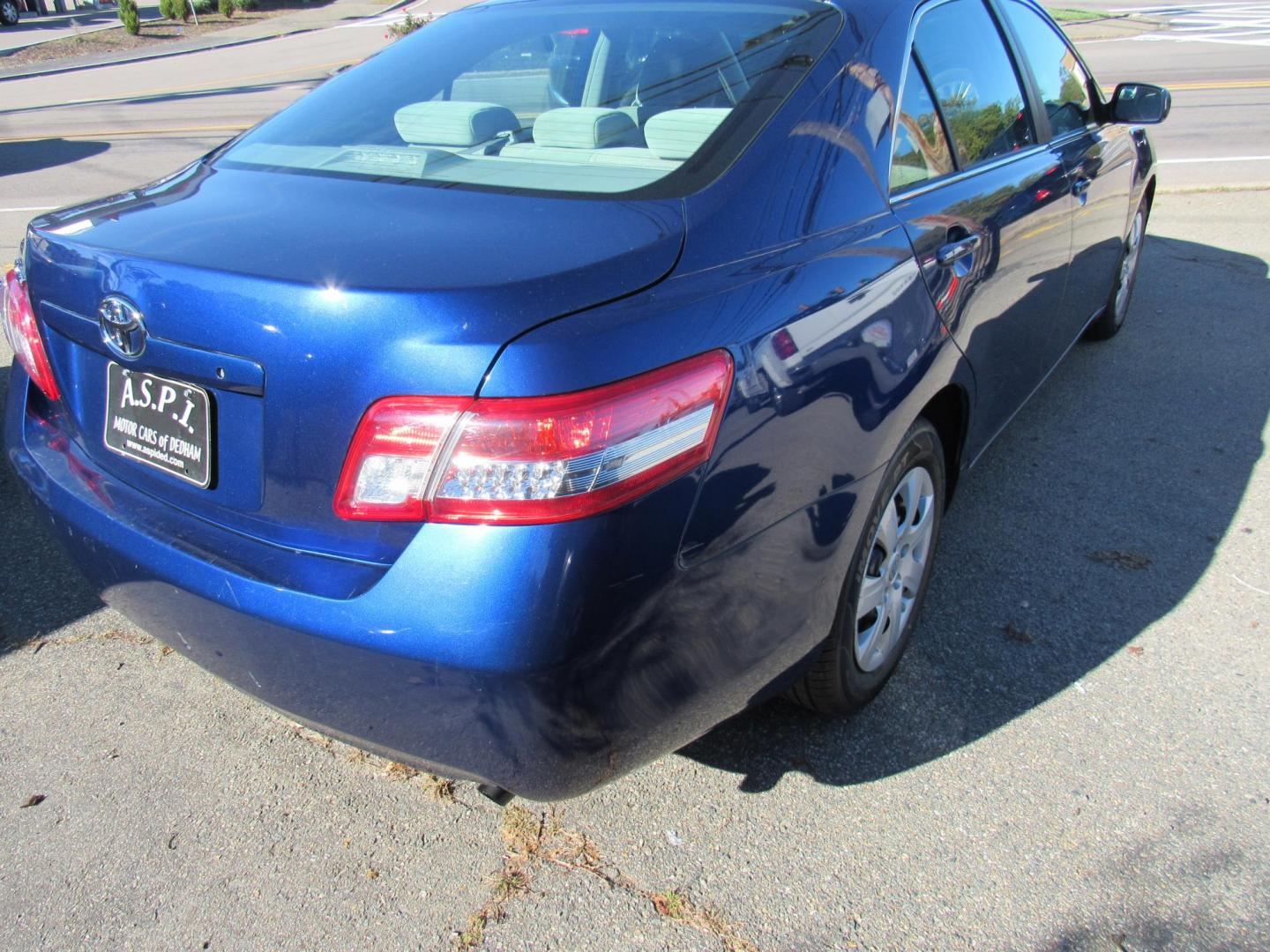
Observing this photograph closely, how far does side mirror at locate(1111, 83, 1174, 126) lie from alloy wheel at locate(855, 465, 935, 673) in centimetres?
224

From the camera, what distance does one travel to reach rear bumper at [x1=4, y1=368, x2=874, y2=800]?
1.58 m

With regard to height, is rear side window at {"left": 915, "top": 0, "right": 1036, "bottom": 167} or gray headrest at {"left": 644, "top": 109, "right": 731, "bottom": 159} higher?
rear side window at {"left": 915, "top": 0, "right": 1036, "bottom": 167}

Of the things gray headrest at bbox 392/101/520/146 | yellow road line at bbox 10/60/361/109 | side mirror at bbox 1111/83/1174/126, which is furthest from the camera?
yellow road line at bbox 10/60/361/109

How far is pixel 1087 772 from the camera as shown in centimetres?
238

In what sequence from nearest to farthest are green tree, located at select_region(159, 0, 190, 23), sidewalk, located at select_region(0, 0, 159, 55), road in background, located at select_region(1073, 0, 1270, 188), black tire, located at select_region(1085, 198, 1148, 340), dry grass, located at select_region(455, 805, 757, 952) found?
dry grass, located at select_region(455, 805, 757, 952) < black tire, located at select_region(1085, 198, 1148, 340) < road in background, located at select_region(1073, 0, 1270, 188) < sidewalk, located at select_region(0, 0, 159, 55) < green tree, located at select_region(159, 0, 190, 23)

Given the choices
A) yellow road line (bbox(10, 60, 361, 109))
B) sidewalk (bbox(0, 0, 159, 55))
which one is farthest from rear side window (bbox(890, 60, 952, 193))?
sidewalk (bbox(0, 0, 159, 55))

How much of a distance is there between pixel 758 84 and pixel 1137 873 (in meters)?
1.83

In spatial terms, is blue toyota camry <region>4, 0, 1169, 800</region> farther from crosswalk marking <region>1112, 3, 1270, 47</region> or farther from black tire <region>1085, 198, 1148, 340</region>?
crosswalk marking <region>1112, 3, 1270, 47</region>

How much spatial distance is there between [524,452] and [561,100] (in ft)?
5.13

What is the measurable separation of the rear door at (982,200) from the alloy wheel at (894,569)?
14.0 inches

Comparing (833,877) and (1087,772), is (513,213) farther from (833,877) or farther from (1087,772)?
(1087,772)

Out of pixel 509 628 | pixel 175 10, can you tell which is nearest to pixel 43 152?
pixel 509 628

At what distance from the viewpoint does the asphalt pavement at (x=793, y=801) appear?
6.67ft

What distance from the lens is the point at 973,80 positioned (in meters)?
2.93
